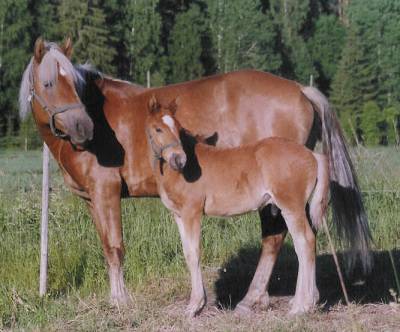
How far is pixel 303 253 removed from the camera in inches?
238

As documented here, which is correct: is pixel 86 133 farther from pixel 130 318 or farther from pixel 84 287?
pixel 84 287

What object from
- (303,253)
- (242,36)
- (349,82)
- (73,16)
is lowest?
(303,253)

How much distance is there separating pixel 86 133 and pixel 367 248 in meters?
2.41

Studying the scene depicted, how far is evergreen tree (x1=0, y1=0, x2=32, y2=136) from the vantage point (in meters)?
36.8

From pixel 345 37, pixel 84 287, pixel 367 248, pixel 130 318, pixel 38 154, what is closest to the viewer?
pixel 130 318

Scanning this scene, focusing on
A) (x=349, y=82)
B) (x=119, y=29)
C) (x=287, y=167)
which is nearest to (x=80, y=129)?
(x=287, y=167)

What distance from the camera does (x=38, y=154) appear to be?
25375 mm

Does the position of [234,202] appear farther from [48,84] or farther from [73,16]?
[73,16]

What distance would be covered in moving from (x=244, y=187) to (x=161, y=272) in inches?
97.6

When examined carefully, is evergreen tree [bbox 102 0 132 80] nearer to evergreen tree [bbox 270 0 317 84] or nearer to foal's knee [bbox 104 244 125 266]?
evergreen tree [bbox 270 0 317 84]

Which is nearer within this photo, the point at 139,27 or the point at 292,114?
the point at 292,114

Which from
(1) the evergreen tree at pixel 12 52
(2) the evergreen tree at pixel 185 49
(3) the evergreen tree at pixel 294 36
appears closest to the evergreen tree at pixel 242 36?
(2) the evergreen tree at pixel 185 49

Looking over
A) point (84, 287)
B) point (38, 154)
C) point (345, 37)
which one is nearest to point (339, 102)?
point (345, 37)

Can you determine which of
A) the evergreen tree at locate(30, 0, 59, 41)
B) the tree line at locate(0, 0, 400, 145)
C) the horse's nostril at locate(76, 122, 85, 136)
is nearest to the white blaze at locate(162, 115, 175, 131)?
the horse's nostril at locate(76, 122, 85, 136)
